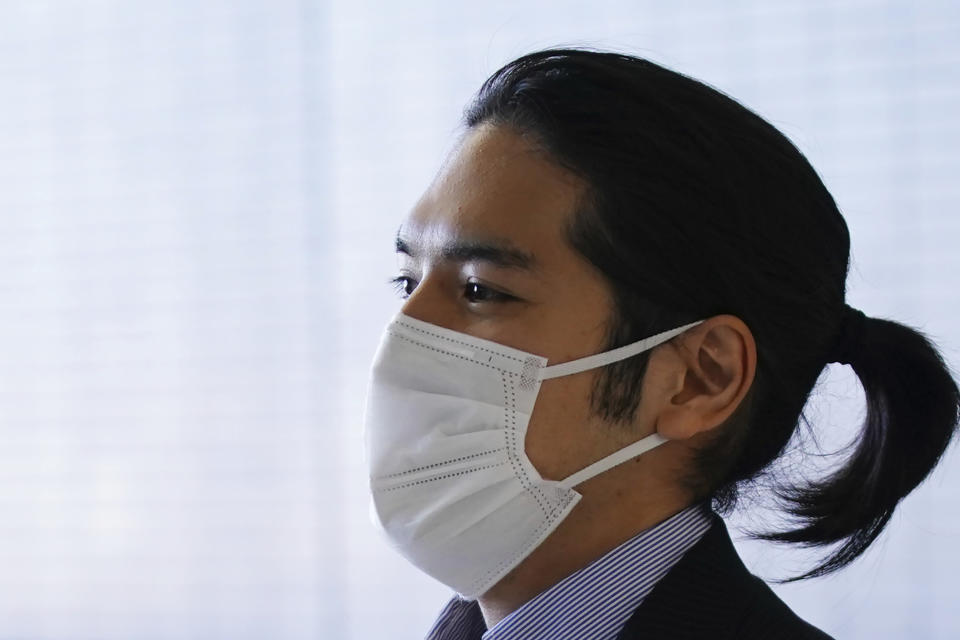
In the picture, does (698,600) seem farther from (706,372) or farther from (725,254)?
(725,254)

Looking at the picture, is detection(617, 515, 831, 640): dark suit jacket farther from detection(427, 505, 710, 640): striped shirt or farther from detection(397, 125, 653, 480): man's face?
detection(397, 125, 653, 480): man's face

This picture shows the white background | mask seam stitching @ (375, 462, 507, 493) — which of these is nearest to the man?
mask seam stitching @ (375, 462, 507, 493)

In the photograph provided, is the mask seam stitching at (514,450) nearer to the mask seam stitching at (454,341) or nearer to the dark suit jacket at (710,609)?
the mask seam stitching at (454,341)

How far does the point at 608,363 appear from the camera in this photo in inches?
48.1

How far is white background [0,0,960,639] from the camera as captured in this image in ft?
7.37

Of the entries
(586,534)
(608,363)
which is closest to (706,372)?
(608,363)

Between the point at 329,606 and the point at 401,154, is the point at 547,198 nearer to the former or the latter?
the point at 401,154

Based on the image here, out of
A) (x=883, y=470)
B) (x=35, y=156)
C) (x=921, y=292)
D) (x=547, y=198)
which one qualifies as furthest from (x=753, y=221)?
(x=35, y=156)

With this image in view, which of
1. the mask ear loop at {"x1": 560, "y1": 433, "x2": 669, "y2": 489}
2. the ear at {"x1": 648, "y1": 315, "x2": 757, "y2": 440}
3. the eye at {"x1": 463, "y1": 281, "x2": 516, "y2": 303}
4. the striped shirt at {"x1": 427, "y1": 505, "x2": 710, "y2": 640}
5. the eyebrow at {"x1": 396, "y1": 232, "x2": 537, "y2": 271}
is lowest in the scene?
the striped shirt at {"x1": 427, "y1": 505, "x2": 710, "y2": 640}

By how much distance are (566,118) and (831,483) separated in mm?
583

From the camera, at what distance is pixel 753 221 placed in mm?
1220

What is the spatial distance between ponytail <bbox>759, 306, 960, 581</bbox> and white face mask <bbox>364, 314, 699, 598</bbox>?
26 cm

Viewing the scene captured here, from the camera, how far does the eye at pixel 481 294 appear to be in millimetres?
1239

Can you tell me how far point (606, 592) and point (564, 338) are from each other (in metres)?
0.28
